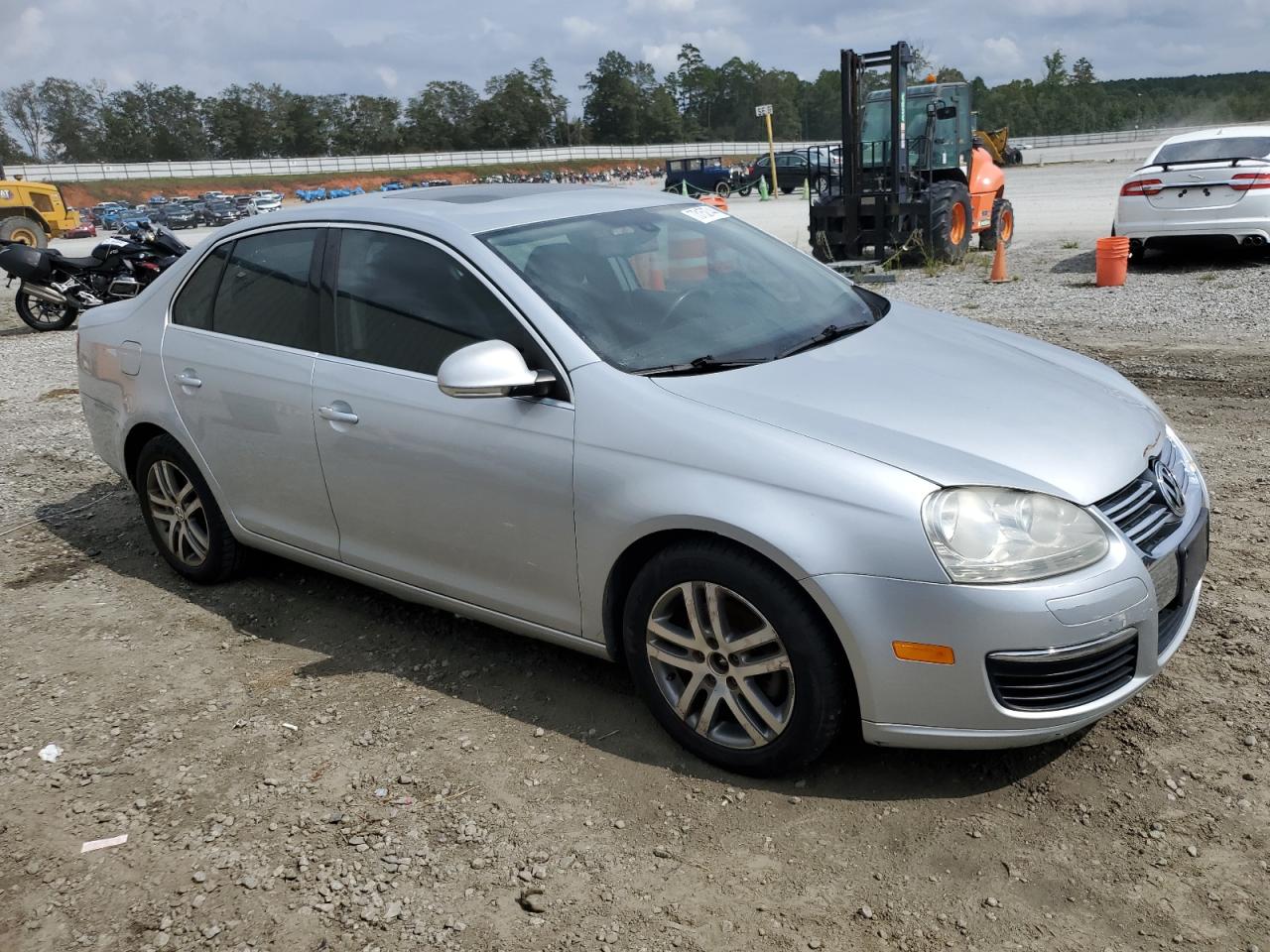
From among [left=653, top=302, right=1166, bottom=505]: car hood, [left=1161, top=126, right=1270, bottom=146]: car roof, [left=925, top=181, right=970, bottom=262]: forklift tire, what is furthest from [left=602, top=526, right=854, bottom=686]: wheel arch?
[left=925, top=181, right=970, bottom=262]: forklift tire

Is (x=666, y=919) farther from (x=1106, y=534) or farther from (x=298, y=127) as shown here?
(x=298, y=127)

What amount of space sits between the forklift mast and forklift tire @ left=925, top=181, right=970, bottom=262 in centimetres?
48

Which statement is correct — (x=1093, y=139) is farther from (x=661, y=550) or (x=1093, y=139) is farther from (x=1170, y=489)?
(x=661, y=550)

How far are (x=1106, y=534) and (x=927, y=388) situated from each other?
69 cm

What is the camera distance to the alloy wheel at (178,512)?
15.6ft

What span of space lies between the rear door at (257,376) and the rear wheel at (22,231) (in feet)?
76.3

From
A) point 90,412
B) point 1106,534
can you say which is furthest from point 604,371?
point 90,412

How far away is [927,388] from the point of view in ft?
10.4

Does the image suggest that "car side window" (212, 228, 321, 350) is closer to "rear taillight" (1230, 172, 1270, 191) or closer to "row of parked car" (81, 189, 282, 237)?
"rear taillight" (1230, 172, 1270, 191)

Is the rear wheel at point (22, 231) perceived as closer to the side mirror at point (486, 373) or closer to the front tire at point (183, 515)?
the front tire at point (183, 515)

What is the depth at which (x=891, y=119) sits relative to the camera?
14633 millimetres

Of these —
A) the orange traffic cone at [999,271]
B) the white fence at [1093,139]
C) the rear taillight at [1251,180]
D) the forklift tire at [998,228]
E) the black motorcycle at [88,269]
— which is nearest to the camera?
the rear taillight at [1251,180]

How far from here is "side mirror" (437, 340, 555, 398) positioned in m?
3.15

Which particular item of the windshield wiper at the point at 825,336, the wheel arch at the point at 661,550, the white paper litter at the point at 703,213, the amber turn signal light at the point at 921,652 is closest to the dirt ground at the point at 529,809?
the wheel arch at the point at 661,550
